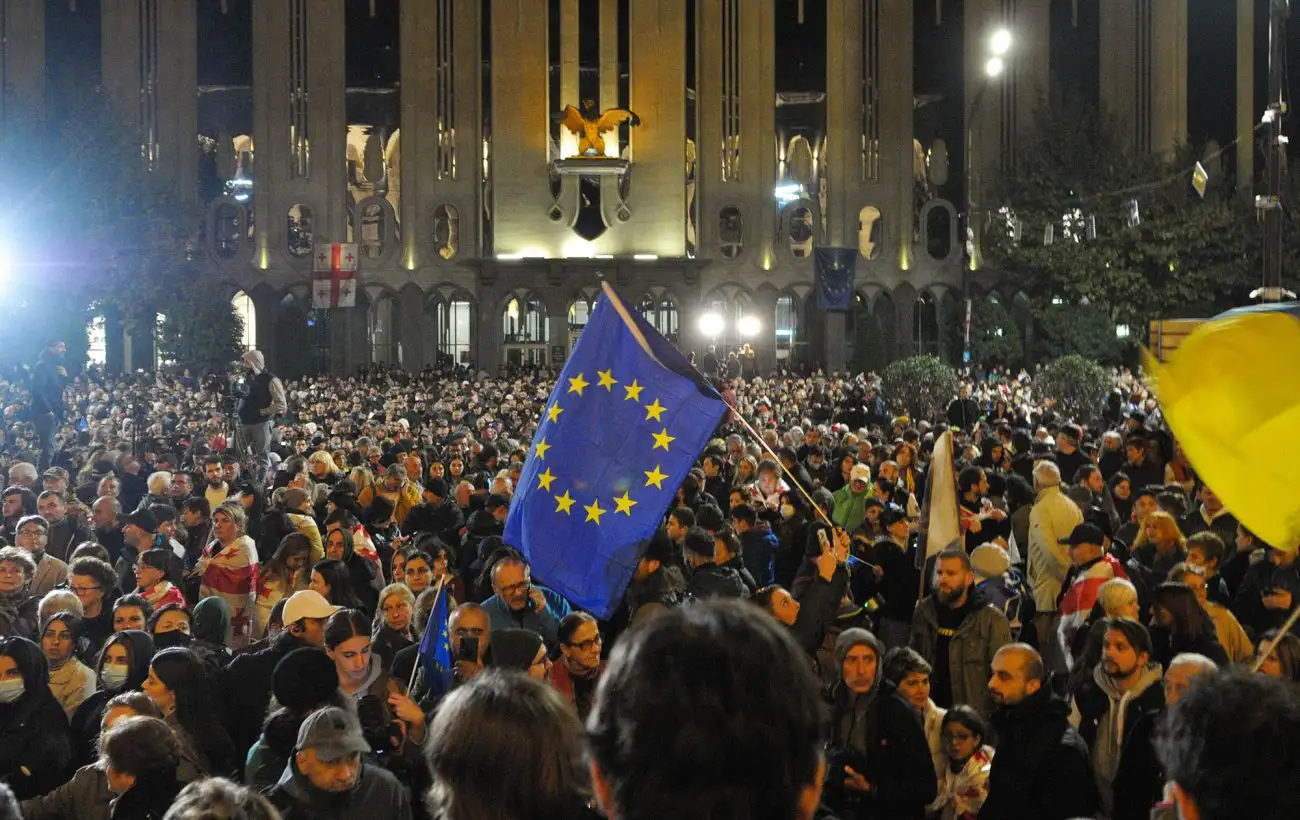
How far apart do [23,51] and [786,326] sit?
2459 cm

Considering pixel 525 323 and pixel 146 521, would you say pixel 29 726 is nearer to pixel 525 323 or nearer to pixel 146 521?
pixel 146 521

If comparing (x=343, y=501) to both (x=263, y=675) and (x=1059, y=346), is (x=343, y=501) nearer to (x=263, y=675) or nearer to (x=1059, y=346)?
(x=263, y=675)

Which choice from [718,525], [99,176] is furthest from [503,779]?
[99,176]

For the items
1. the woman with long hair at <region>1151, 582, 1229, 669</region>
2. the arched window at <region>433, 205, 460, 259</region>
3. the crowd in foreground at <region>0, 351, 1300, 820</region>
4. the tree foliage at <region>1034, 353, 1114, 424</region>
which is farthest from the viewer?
the arched window at <region>433, 205, 460, 259</region>

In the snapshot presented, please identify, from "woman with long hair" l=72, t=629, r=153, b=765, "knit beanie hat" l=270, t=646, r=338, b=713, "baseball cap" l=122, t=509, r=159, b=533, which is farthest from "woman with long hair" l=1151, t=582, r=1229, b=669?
"baseball cap" l=122, t=509, r=159, b=533

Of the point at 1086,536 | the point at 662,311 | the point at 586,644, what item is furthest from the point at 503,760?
the point at 662,311

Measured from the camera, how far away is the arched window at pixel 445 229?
145 ft

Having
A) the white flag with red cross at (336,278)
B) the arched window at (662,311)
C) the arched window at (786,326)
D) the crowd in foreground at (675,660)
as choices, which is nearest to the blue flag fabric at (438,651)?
the crowd in foreground at (675,660)

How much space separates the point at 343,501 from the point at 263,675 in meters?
5.02

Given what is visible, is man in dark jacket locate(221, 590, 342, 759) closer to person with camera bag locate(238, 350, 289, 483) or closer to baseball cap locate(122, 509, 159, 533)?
baseball cap locate(122, 509, 159, 533)

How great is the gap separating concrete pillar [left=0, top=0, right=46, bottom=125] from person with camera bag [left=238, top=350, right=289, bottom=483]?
2967 centimetres

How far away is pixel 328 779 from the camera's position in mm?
4355

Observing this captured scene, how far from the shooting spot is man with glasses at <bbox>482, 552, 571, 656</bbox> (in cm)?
708

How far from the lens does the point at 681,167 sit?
44.0m
